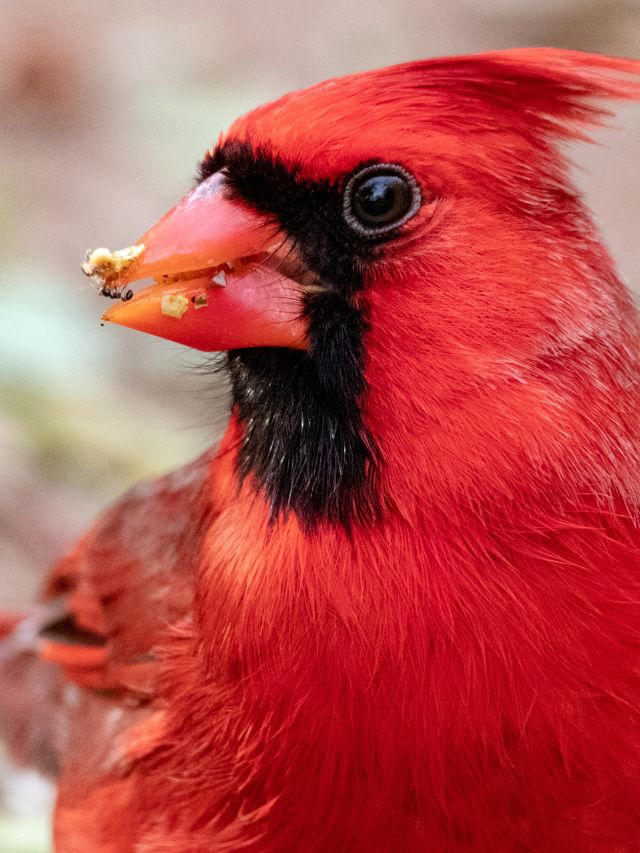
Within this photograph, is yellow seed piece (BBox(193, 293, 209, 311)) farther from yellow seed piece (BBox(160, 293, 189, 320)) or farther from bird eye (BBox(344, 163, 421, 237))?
bird eye (BBox(344, 163, 421, 237))

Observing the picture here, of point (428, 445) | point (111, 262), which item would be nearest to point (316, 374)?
point (428, 445)

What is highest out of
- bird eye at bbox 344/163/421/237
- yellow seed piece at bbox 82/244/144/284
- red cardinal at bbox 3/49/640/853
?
yellow seed piece at bbox 82/244/144/284

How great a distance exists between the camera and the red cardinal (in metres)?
1.62

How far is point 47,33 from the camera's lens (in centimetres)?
619

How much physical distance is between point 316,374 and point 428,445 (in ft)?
0.65

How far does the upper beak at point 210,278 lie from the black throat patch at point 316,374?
1.2 inches

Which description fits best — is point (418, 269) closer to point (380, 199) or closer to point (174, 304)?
point (380, 199)

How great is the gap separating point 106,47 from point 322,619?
5.09 m

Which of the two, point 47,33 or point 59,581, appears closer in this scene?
point 59,581

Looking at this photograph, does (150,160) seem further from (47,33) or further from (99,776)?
(99,776)

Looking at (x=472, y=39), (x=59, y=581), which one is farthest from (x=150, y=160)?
(x=59, y=581)

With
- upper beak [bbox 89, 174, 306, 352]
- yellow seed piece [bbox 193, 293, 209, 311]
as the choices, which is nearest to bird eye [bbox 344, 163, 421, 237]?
upper beak [bbox 89, 174, 306, 352]

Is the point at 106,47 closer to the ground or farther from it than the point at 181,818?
farther from it

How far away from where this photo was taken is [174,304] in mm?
1771
